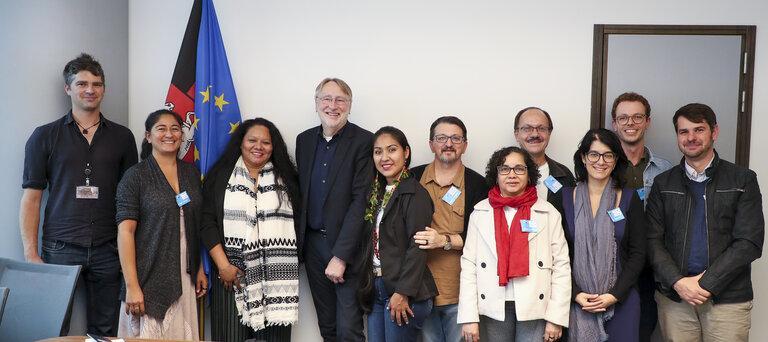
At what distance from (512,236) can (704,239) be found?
1.01 metres

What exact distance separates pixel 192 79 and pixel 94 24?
69cm

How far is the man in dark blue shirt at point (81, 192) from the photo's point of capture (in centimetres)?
310

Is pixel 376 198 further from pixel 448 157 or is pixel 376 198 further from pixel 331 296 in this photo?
pixel 331 296

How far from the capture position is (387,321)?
2984 millimetres

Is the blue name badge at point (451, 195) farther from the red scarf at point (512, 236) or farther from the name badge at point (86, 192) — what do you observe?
the name badge at point (86, 192)

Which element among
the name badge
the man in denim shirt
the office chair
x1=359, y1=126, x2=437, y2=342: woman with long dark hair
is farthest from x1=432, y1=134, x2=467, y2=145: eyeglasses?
the name badge

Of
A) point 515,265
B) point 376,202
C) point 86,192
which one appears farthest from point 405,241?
point 86,192

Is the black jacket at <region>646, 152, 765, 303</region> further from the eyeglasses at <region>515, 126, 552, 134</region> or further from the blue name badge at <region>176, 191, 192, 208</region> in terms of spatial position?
the blue name badge at <region>176, 191, 192, 208</region>

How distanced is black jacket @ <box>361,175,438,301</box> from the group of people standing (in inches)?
0.4

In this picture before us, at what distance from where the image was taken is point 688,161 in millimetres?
2910

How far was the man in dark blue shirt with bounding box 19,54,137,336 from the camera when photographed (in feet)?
10.2

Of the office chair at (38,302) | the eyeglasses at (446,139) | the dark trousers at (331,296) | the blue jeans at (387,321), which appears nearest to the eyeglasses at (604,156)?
the eyeglasses at (446,139)

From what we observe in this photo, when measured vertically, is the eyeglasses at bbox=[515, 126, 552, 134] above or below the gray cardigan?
above

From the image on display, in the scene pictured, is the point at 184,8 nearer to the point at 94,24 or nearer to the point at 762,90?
the point at 94,24
